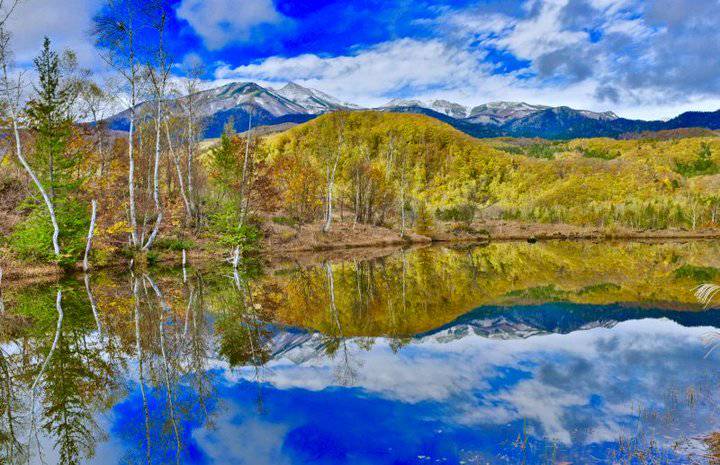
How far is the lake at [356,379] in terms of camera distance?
547cm

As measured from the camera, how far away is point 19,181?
1148 inches

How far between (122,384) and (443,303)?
33.9ft

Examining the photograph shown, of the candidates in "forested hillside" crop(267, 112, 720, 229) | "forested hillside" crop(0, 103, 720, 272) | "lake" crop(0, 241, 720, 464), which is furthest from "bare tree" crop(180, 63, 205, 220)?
"forested hillside" crop(267, 112, 720, 229)

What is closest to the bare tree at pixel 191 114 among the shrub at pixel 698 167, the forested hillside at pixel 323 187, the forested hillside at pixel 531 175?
the forested hillside at pixel 323 187

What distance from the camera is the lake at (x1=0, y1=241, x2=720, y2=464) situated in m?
5.47

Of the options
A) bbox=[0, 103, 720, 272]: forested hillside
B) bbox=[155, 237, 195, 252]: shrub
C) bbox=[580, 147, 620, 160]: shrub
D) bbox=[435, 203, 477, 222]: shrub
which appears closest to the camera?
bbox=[0, 103, 720, 272]: forested hillside

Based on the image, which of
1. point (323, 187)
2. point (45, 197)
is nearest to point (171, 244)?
point (45, 197)

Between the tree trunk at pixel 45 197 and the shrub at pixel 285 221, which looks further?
the shrub at pixel 285 221

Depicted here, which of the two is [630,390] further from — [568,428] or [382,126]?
[382,126]

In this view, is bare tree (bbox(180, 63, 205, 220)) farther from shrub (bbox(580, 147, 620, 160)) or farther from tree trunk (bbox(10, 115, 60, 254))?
shrub (bbox(580, 147, 620, 160))

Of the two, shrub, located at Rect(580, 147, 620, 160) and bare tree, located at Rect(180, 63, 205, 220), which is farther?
shrub, located at Rect(580, 147, 620, 160)

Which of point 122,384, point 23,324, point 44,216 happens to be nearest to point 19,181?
point 44,216

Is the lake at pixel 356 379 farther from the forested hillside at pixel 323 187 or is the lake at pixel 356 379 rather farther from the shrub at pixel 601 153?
the shrub at pixel 601 153

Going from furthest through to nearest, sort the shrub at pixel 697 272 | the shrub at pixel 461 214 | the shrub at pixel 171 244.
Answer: the shrub at pixel 461 214 < the shrub at pixel 171 244 < the shrub at pixel 697 272
